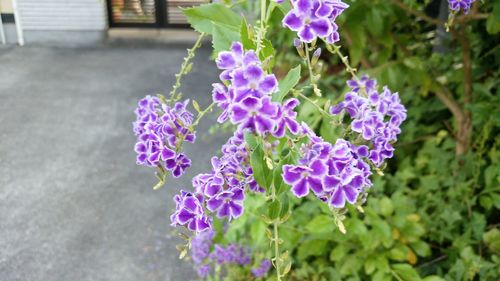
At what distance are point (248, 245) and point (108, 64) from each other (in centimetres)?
236

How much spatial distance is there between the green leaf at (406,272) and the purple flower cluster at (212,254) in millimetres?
427

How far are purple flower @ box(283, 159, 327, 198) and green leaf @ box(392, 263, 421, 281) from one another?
74 cm

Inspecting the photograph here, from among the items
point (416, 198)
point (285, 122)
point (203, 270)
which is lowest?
point (203, 270)

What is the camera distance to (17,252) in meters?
1.60

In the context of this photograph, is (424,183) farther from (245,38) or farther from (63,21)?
(63,21)

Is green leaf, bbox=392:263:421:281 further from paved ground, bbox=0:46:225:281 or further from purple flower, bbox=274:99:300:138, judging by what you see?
purple flower, bbox=274:99:300:138

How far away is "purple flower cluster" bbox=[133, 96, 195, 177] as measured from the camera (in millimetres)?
659

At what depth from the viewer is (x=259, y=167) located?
563 millimetres

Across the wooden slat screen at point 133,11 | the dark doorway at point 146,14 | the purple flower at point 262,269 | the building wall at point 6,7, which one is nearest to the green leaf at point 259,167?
the purple flower at point 262,269

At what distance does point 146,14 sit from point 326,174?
13.4ft

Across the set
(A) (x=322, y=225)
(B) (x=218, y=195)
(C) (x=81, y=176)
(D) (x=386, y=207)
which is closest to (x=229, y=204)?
(B) (x=218, y=195)

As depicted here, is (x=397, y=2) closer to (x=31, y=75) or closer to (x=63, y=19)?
(x=31, y=75)

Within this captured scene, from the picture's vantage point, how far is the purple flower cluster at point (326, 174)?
0.51 metres

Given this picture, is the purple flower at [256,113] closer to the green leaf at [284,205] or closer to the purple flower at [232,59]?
the purple flower at [232,59]
